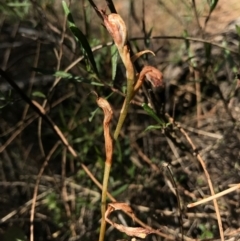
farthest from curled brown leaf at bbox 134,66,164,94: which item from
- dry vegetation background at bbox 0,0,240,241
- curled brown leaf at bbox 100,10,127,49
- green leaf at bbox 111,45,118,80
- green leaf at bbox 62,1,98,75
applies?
dry vegetation background at bbox 0,0,240,241

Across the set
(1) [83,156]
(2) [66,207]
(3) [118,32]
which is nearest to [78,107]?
(1) [83,156]

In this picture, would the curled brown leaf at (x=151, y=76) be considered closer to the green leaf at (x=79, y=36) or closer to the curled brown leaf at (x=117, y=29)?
the curled brown leaf at (x=117, y=29)

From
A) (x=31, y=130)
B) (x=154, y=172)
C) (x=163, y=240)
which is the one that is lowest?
(x=163, y=240)

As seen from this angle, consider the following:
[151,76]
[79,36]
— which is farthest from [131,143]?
[151,76]

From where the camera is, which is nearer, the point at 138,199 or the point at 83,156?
the point at 138,199

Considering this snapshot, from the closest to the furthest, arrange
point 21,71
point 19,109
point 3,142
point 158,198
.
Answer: point 158,198 → point 3,142 → point 19,109 → point 21,71

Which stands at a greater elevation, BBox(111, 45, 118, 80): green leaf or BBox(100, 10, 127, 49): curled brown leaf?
BBox(100, 10, 127, 49): curled brown leaf

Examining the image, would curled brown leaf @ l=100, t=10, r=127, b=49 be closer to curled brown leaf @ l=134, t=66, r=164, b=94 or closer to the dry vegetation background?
curled brown leaf @ l=134, t=66, r=164, b=94

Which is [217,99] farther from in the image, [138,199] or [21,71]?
[21,71]

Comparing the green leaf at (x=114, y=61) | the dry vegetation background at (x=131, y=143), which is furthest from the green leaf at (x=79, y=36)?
the dry vegetation background at (x=131, y=143)
